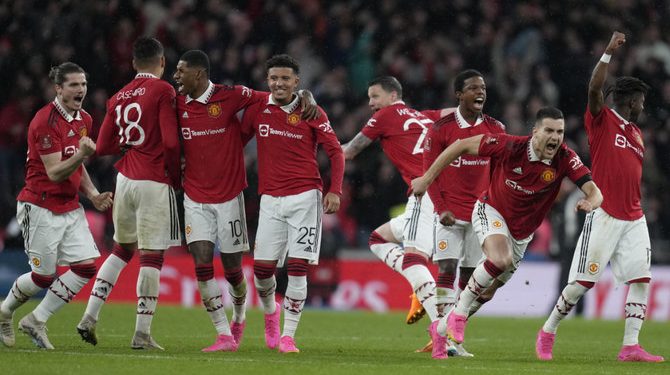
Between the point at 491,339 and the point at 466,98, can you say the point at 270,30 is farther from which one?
the point at 466,98

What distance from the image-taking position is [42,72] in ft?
66.0

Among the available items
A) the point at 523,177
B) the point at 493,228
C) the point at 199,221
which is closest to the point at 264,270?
the point at 199,221

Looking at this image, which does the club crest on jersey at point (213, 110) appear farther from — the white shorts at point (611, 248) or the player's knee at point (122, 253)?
the white shorts at point (611, 248)

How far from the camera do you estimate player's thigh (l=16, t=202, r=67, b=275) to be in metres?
10.9

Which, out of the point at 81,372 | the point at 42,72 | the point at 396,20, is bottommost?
the point at 81,372

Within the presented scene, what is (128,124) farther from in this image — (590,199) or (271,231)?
(590,199)

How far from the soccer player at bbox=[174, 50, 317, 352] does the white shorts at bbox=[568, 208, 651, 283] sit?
9.10 ft

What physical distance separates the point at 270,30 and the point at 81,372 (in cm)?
1398

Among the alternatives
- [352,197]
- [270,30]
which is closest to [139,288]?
[352,197]

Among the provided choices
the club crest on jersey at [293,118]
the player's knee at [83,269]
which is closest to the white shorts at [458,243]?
the club crest on jersey at [293,118]

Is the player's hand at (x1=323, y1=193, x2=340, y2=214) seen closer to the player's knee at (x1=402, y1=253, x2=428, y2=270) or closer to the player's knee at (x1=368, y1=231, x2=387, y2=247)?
the player's knee at (x1=402, y1=253, x2=428, y2=270)

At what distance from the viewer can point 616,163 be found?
435 inches

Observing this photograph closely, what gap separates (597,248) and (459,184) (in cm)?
142

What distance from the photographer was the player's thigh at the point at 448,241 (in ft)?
37.1
